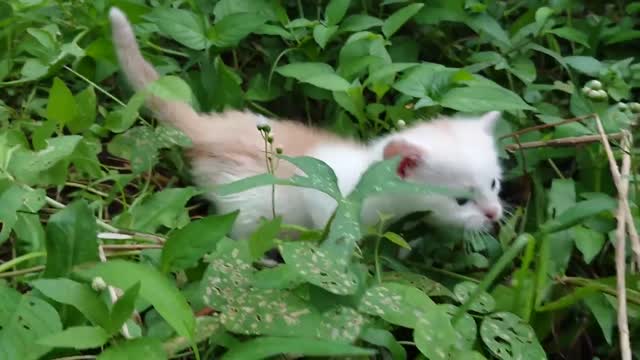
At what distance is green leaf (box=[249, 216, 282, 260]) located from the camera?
1311 mm

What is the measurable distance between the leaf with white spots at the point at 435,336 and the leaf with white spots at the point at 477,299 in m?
0.11

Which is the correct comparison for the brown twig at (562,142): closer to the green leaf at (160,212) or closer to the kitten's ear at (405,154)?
the kitten's ear at (405,154)

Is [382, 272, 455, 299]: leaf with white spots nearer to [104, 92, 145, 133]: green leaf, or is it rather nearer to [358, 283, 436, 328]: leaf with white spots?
[358, 283, 436, 328]: leaf with white spots

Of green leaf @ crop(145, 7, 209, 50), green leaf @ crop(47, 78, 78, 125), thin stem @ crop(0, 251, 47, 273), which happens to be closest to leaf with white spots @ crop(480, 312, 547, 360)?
thin stem @ crop(0, 251, 47, 273)

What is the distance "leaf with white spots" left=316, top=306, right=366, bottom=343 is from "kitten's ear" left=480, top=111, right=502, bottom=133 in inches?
28.7

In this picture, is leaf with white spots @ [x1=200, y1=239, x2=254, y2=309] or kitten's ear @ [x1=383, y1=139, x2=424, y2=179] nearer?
leaf with white spots @ [x1=200, y1=239, x2=254, y2=309]

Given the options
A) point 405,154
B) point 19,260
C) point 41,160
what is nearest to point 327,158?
point 405,154

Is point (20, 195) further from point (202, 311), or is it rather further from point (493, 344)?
point (493, 344)

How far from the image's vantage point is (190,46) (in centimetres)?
207

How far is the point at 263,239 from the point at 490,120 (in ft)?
2.35

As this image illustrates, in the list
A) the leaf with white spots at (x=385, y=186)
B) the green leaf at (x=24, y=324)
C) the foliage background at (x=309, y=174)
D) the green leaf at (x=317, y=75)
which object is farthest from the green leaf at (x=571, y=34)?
the green leaf at (x=24, y=324)

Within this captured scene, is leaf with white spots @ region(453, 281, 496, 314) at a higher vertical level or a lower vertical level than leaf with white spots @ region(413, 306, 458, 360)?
lower

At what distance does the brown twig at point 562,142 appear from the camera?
67.7 inches

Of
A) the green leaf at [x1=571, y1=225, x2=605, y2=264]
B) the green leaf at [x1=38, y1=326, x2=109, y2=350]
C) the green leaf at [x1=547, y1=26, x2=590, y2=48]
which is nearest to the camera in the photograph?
the green leaf at [x1=38, y1=326, x2=109, y2=350]
